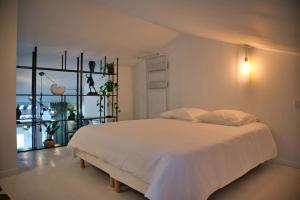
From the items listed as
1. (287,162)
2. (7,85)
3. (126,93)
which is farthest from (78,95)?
(287,162)

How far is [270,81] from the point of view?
315 cm

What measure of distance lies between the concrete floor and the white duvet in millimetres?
245

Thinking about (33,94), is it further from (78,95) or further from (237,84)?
(237,84)

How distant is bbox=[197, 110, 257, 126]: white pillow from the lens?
2.95 m

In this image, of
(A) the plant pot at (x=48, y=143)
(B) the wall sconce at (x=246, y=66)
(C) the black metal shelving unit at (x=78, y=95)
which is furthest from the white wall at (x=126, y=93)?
(B) the wall sconce at (x=246, y=66)

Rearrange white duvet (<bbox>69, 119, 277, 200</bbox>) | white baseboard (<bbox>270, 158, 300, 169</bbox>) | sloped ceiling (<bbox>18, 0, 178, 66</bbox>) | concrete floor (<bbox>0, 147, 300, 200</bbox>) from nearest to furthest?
white duvet (<bbox>69, 119, 277, 200</bbox>) → concrete floor (<bbox>0, 147, 300, 200</bbox>) → white baseboard (<bbox>270, 158, 300, 169</bbox>) → sloped ceiling (<bbox>18, 0, 178, 66</bbox>)

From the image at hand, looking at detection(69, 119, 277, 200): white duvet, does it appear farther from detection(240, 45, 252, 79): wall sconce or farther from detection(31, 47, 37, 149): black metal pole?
detection(31, 47, 37, 149): black metal pole

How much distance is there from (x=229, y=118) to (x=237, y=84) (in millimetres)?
806

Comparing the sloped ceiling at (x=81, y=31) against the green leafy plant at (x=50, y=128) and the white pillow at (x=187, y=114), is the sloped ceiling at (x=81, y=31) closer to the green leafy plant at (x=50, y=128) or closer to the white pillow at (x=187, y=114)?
the green leafy plant at (x=50, y=128)

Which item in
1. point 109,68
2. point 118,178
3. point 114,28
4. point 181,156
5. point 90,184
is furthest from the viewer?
point 109,68

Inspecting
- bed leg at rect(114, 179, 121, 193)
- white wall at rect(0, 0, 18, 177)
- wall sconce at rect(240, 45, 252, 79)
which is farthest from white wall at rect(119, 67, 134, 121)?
bed leg at rect(114, 179, 121, 193)

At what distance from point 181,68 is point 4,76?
3151mm

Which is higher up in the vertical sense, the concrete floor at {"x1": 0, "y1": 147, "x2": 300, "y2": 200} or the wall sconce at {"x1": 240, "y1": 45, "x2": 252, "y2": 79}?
the wall sconce at {"x1": 240, "y1": 45, "x2": 252, "y2": 79}

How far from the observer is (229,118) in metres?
3.01
